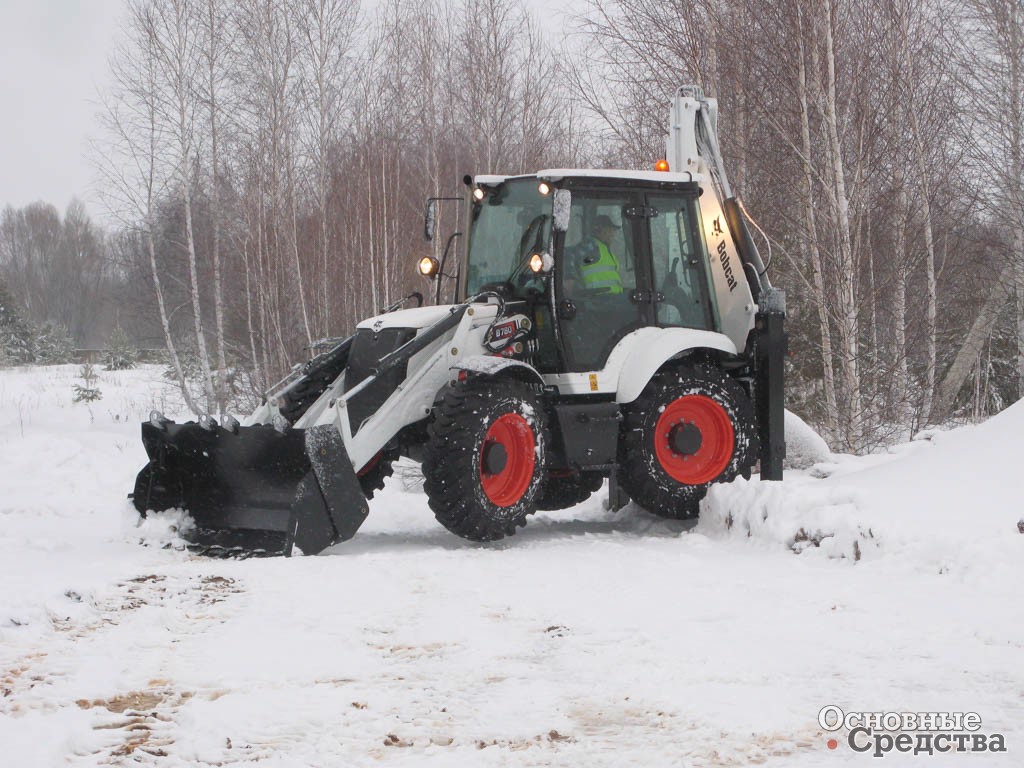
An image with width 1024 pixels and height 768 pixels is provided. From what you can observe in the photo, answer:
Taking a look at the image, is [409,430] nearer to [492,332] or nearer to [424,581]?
[492,332]

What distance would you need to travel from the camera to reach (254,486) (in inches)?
286

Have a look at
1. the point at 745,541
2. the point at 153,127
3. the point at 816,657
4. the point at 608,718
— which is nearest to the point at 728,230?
the point at 745,541

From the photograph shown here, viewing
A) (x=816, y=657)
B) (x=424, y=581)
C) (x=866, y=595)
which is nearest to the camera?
(x=816, y=657)

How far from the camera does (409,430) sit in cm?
766

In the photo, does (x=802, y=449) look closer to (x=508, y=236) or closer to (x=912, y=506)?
(x=508, y=236)

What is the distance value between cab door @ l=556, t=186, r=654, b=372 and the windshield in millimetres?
236

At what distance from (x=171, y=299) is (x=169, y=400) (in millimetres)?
10182

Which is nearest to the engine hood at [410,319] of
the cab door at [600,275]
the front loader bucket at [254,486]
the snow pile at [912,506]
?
the cab door at [600,275]

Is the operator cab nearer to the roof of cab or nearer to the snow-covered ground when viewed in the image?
the roof of cab

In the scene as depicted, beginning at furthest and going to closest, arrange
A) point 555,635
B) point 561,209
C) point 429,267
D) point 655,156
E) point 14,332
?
point 14,332 < point 655,156 < point 429,267 < point 561,209 < point 555,635

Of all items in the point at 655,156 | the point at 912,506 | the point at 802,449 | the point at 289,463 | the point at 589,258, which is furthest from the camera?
the point at 655,156

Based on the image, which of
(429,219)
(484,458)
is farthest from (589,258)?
(484,458)

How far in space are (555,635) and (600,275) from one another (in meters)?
3.79

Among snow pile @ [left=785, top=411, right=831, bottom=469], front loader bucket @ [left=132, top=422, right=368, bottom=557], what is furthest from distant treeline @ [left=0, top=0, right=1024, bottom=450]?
front loader bucket @ [left=132, top=422, right=368, bottom=557]
